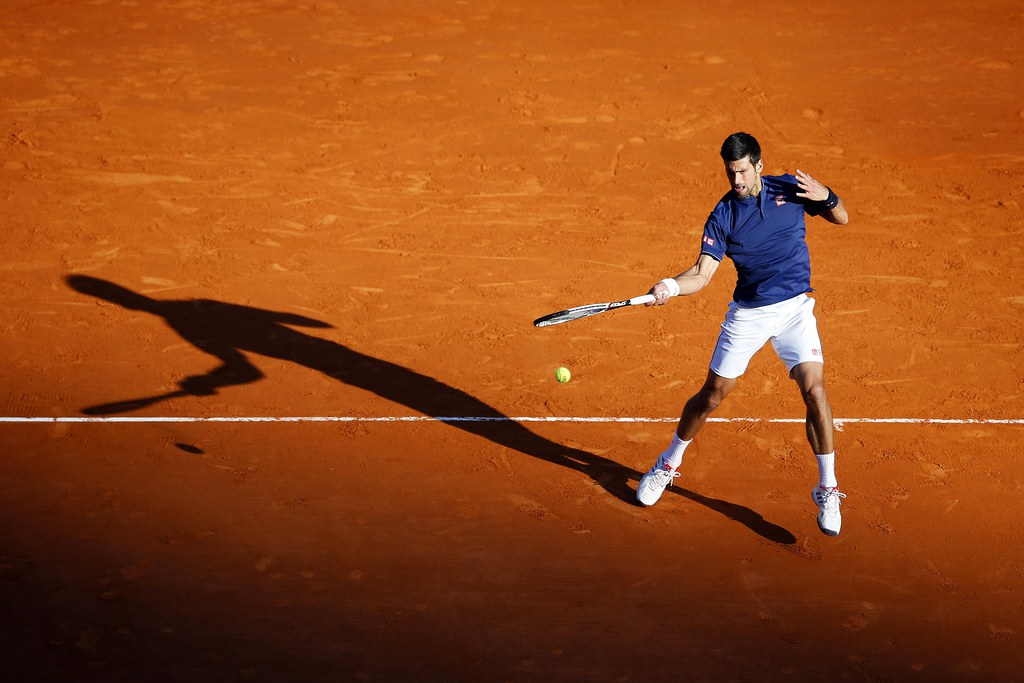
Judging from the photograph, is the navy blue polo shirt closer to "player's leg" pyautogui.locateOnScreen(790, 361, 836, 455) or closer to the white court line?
"player's leg" pyautogui.locateOnScreen(790, 361, 836, 455)

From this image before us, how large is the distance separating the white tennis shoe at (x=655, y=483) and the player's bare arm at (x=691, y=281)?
135cm

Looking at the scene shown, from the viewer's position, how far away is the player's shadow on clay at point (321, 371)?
7.34 m

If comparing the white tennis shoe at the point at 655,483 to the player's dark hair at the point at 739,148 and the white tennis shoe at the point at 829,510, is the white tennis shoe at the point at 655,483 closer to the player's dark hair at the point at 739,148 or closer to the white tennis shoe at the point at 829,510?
the white tennis shoe at the point at 829,510

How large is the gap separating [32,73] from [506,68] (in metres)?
6.93

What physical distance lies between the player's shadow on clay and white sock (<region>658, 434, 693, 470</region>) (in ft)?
1.19

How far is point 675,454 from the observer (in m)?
6.82

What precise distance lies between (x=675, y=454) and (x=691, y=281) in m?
1.32

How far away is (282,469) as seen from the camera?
733 cm

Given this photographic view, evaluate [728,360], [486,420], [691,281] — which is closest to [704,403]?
[728,360]

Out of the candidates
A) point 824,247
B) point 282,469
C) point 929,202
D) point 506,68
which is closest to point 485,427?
point 282,469

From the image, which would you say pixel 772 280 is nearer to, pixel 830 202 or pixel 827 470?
pixel 830 202

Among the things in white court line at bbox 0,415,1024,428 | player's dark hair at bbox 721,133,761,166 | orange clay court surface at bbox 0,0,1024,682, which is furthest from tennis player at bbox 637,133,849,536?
white court line at bbox 0,415,1024,428

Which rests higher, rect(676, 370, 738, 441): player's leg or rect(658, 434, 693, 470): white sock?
rect(676, 370, 738, 441): player's leg

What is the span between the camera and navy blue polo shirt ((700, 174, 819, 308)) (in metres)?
6.27
